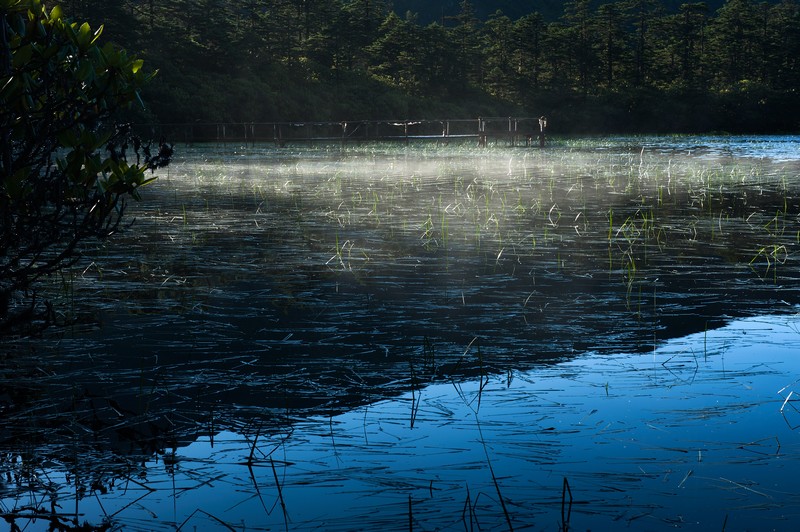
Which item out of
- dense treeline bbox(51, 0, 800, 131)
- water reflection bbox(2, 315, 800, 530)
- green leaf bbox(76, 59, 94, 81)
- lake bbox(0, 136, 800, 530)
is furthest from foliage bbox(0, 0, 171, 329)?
dense treeline bbox(51, 0, 800, 131)

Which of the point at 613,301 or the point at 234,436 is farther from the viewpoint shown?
the point at 613,301

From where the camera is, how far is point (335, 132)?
67.3 meters

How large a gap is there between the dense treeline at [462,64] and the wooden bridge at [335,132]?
162 cm

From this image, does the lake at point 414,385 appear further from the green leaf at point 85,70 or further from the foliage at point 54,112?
the green leaf at point 85,70

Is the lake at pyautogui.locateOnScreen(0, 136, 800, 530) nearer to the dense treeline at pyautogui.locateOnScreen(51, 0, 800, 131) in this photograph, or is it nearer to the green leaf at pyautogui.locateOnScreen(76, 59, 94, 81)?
the green leaf at pyautogui.locateOnScreen(76, 59, 94, 81)

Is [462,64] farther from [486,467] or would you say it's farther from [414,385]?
[486,467]

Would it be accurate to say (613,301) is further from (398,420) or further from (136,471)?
(136,471)

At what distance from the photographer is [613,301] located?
8.34 meters

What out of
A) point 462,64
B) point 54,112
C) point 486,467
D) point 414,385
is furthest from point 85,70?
point 462,64

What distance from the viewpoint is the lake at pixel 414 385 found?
4023 mm

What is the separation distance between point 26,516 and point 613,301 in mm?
5589

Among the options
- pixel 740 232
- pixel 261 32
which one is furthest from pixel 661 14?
pixel 740 232

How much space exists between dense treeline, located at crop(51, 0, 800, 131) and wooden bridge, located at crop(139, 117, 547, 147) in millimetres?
1617

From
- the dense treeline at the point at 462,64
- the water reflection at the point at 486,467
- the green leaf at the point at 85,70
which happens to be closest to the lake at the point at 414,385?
the water reflection at the point at 486,467
